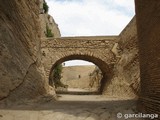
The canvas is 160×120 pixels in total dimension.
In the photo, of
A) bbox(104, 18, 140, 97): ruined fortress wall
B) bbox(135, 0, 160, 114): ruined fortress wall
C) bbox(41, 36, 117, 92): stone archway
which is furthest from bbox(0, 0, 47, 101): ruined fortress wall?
bbox(41, 36, 117, 92): stone archway

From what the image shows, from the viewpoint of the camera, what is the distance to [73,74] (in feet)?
142

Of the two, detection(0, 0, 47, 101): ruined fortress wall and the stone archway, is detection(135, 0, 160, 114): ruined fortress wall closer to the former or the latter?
detection(0, 0, 47, 101): ruined fortress wall

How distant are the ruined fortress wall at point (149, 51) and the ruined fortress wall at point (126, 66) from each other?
3.82 meters

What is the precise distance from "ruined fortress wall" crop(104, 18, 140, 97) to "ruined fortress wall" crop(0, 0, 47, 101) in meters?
3.63

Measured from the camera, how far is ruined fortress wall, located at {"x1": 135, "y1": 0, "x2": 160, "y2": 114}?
461 centimetres

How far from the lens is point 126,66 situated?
38.0 feet

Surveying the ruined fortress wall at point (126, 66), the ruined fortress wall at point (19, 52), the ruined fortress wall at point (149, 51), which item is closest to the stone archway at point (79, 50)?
the ruined fortress wall at point (126, 66)

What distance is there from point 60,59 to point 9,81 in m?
8.15

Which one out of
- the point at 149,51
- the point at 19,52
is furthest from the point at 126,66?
the point at 149,51

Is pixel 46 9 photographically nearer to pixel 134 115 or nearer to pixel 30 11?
pixel 30 11

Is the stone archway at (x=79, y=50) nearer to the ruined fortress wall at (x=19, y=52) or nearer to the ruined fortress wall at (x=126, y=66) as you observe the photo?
the ruined fortress wall at (x=126, y=66)

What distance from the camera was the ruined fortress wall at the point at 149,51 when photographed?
15.1ft

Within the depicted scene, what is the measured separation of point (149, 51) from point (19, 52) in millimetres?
4177

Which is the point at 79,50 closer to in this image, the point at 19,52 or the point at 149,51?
the point at 19,52
